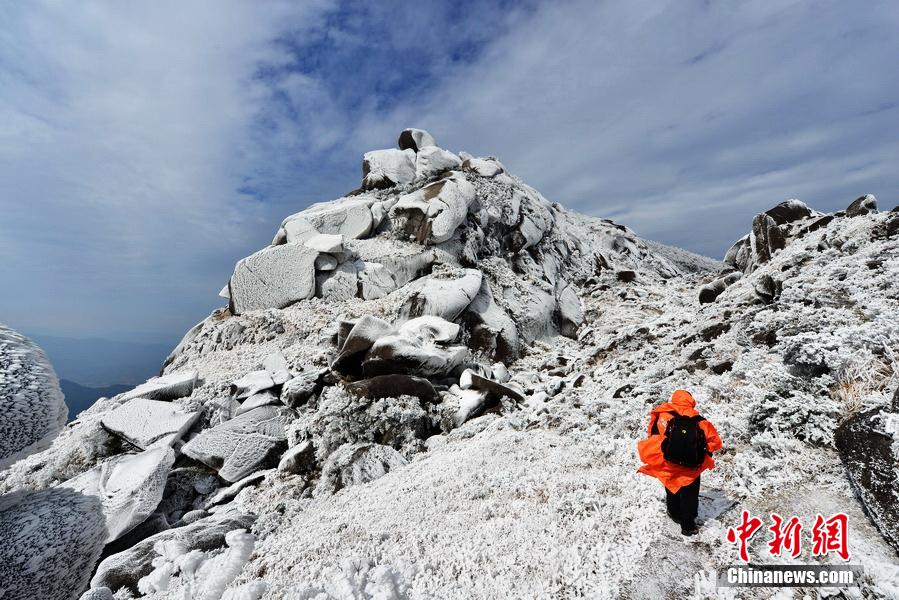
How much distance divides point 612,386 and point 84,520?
36.3 feet

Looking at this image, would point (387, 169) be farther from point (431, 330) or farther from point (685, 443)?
point (685, 443)

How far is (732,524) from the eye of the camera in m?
3.93

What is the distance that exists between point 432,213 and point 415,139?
13.2 meters

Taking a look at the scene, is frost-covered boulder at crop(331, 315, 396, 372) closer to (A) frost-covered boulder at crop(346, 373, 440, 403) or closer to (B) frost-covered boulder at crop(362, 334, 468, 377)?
(B) frost-covered boulder at crop(362, 334, 468, 377)

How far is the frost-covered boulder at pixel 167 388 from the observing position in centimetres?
1208

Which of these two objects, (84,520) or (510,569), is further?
(84,520)

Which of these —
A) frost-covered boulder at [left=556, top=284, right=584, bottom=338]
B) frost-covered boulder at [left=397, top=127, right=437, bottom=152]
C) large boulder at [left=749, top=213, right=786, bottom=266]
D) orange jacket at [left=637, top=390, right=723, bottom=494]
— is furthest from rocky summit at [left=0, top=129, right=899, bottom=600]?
frost-covered boulder at [left=397, top=127, right=437, bottom=152]

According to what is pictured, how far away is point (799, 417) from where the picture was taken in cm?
500

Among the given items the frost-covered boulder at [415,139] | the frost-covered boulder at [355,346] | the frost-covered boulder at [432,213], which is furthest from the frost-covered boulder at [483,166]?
the frost-covered boulder at [355,346]

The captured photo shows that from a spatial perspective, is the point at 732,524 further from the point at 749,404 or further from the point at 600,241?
the point at 600,241

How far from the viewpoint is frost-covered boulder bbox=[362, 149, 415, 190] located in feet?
90.6

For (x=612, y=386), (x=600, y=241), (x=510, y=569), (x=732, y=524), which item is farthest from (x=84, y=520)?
(x=600, y=241)

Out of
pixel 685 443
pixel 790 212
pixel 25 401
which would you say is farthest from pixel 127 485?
pixel 790 212

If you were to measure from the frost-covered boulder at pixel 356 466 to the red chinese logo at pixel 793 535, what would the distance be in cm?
620
